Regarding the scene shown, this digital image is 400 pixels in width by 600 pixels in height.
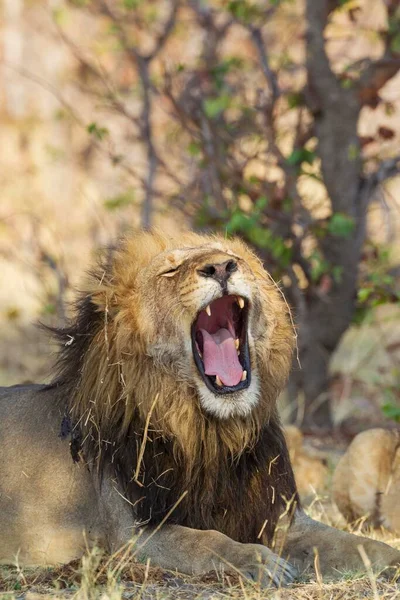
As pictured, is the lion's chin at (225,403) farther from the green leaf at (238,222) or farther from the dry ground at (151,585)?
the green leaf at (238,222)

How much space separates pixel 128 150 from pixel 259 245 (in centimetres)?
833

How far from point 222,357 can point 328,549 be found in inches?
32.2

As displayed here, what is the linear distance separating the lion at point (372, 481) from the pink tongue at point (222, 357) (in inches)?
48.9

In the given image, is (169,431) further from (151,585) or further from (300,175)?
(300,175)

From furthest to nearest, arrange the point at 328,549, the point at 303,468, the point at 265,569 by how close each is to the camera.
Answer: the point at 303,468
the point at 328,549
the point at 265,569

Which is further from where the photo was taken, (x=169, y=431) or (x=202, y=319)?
(x=202, y=319)

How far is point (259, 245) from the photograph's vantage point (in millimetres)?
6992

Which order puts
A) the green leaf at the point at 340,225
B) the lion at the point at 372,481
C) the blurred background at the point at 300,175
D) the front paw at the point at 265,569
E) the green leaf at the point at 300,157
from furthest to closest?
the green leaf at the point at 300,157 → the blurred background at the point at 300,175 → the green leaf at the point at 340,225 → the lion at the point at 372,481 → the front paw at the point at 265,569

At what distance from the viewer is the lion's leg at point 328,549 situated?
3.90 metres

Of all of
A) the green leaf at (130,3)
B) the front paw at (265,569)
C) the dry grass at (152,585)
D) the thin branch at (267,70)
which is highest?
the green leaf at (130,3)

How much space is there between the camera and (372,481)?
198 inches

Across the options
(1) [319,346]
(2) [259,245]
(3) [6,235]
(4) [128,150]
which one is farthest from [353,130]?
(3) [6,235]

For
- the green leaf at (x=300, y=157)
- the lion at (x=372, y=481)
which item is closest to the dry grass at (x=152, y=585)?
the lion at (x=372, y=481)

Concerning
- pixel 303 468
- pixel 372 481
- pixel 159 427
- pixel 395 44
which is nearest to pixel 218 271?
pixel 159 427
